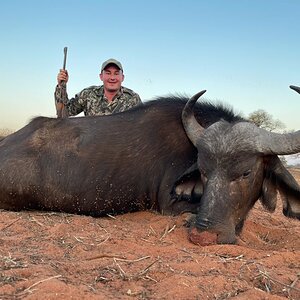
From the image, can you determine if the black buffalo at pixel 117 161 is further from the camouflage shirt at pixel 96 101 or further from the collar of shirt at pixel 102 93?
the collar of shirt at pixel 102 93

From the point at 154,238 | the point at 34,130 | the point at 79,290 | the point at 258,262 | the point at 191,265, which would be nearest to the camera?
the point at 79,290

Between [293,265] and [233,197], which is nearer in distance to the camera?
[293,265]

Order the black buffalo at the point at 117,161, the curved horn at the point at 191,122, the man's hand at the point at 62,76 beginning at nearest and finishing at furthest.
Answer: the curved horn at the point at 191,122, the black buffalo at the point at 117,161, the man's hand at the point at 62,76

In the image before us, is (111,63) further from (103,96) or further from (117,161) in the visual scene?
(117,161)

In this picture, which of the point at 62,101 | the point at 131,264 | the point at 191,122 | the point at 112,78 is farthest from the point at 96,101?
the point at 131,264

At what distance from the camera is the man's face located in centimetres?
1002

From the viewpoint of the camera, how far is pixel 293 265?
159 inches

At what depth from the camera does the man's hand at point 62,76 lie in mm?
10196

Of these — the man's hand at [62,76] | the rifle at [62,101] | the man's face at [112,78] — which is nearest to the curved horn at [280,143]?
the man's face at [112,78]

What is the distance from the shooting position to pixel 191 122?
6.11 metres

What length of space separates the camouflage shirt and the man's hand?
0.48 feet

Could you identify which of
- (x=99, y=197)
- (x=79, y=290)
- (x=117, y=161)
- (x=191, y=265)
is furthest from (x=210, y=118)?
(x=79, y=290)

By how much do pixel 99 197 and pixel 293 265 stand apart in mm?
3084

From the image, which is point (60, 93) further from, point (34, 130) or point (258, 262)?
point (258, 262)
